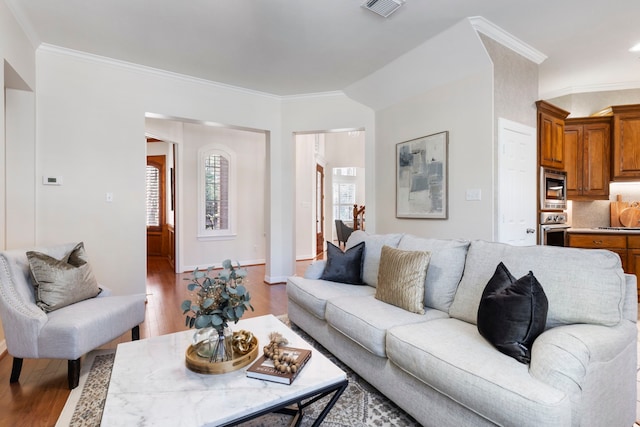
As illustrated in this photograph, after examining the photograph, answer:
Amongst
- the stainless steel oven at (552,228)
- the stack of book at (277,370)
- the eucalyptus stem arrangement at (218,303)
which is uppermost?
the stainless steel oven at (552,228)

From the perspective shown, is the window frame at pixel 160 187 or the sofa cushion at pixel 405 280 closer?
the sofa cushion at pixel 405 280

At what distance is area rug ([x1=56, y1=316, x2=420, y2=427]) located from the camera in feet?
5.62

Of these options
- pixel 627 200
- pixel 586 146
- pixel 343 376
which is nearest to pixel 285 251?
pixel 343 376

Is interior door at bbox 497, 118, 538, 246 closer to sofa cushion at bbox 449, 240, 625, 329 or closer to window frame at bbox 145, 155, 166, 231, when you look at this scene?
sofa cushion at bbox 449, 240, 625, 329

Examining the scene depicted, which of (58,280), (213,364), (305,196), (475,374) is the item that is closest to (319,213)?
(305,196)

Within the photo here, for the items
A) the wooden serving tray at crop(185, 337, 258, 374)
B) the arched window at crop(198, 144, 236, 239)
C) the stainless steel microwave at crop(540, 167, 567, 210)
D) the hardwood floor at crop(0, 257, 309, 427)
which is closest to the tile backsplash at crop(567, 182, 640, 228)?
the stainless steel microwave at crop(540, 167, 567, 210)

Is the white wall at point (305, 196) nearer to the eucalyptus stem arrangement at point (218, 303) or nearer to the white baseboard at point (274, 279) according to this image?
the white baseboard at point (274, 279)

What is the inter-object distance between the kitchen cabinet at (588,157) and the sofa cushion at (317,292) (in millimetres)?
3654

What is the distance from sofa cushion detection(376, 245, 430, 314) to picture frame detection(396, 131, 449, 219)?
1573mm

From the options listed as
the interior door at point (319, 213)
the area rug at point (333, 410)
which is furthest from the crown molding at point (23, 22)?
the interior door at point (319, 213)

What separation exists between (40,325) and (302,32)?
3176mm

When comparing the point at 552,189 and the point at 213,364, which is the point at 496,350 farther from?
the point at 552,189

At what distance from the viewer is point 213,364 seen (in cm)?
142

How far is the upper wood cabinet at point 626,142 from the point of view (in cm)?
412
